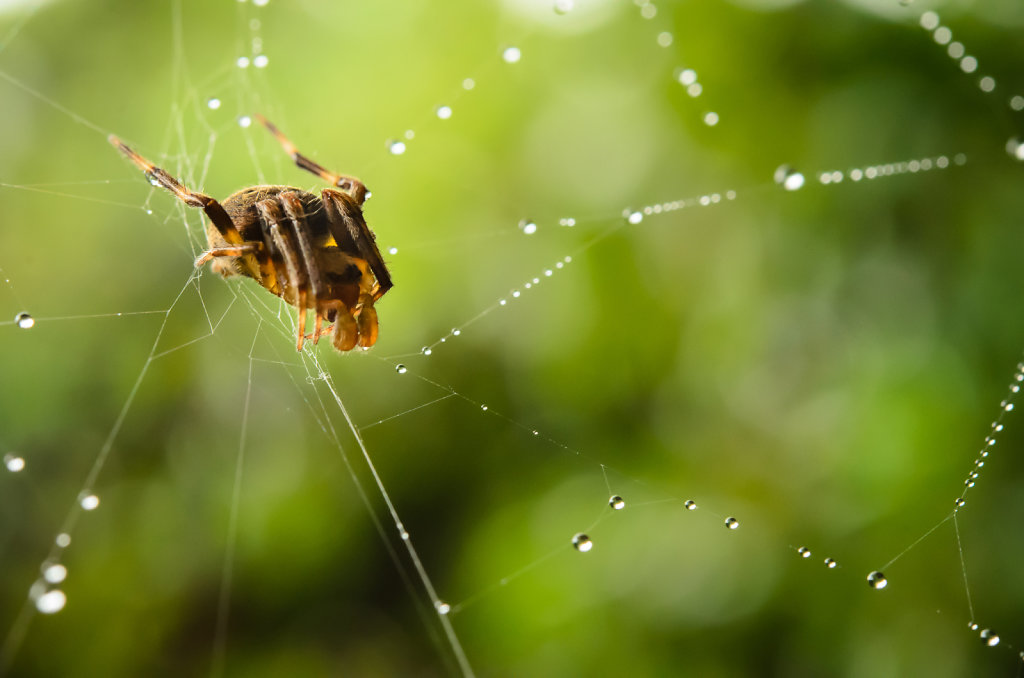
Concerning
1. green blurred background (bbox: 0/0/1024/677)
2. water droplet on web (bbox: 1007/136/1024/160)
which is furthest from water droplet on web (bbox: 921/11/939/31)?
water droplet on web (bbox: 1007/136/1024/160)

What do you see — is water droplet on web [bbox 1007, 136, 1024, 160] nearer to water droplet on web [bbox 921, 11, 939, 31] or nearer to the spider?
water droplet on web [bbox 921, 11, 939, 31]

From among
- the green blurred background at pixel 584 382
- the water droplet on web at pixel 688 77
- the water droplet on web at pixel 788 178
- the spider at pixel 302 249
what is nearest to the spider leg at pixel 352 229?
the spider at pixel 302 249

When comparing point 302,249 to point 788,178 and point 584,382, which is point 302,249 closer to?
point 584,382

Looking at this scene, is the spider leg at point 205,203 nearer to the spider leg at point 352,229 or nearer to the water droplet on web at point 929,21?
the spider leg at point 352,229

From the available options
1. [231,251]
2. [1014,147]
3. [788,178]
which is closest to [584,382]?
[788,178]

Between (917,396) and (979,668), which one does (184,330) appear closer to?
(917,396)
